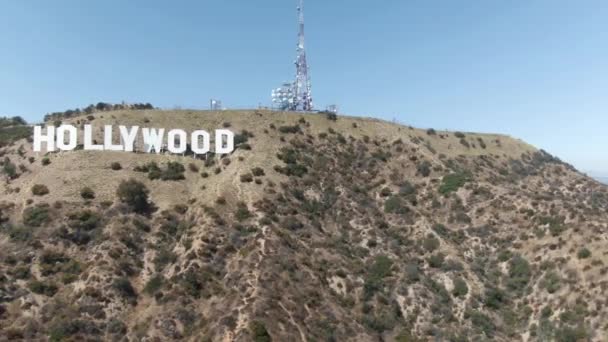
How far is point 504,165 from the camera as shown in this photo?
115 metres

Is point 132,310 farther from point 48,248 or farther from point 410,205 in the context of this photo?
point 410,205

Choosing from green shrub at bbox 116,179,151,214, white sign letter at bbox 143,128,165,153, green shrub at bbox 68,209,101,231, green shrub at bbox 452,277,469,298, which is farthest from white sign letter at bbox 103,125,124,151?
green shrub at bbox 452,277,469,298

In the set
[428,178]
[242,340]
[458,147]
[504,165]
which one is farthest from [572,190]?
[242,340]

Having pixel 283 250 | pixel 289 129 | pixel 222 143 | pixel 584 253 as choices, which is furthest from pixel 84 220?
pixel 584 253

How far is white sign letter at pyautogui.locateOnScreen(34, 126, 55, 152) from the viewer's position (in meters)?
84.1

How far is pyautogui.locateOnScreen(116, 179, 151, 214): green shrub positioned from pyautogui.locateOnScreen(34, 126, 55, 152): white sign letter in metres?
17.7

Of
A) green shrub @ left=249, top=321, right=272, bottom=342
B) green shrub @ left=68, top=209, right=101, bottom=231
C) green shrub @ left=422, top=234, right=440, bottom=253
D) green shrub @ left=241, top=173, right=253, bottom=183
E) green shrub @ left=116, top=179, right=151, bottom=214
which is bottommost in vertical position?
green shrub @ left=249, top=321, right=272, bottom=342

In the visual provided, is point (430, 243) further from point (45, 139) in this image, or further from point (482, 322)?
point (45, 139)

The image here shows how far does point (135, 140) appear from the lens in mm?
92062

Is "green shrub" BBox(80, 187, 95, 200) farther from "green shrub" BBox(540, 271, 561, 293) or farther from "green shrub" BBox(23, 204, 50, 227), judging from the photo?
"green shrub" BBox(540, 271, 561, 293)

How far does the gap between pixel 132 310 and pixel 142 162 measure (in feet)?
108

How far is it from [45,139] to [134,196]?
23.2 meters

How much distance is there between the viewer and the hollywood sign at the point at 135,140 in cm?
8550

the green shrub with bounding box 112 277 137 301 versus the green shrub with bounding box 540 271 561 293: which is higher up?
the green shrub with bounding box 540 271 561 293
